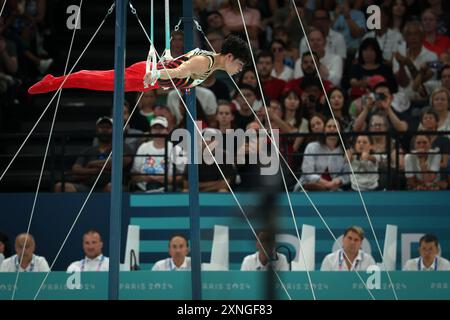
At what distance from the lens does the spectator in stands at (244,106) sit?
9.02 m

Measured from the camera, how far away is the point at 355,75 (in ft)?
31.2

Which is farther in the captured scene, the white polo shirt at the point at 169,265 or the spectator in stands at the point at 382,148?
the spectator in stands at the point at 382,148

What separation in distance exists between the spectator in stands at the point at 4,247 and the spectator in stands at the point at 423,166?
Answer: 3.32m

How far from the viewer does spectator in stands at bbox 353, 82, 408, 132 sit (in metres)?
8.99

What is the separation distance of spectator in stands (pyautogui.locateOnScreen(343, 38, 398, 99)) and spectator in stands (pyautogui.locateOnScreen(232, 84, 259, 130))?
3.02ft

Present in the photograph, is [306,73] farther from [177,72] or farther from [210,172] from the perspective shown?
[177,72]

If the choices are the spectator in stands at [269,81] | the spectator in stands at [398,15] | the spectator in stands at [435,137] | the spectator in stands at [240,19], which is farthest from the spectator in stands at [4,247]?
the spectator in stands at [398,15]

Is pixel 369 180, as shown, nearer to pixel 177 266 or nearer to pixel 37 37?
pixel 177 266

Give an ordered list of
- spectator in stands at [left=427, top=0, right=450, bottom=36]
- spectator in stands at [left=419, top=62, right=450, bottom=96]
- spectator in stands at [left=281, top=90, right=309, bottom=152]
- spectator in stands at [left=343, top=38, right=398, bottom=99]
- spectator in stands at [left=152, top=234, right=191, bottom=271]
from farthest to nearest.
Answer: spectator in stands at [left=427, top=0, right=450, bottom=36] → spectator in stands at [left=343, top=38, right=398, bottom=99] → spectator in stands at [left=419, top=62, right=450, bottom=96] → spectator in stands at [left=281, top=90, right=309, bottom=152] → spectator in stands at [left=152, top=234, right=191, bottom=271]

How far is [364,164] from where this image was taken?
8.63 m

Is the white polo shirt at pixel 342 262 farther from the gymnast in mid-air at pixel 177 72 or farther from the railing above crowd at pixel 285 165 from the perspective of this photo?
the gymnast in mid-air at pixel 177 72

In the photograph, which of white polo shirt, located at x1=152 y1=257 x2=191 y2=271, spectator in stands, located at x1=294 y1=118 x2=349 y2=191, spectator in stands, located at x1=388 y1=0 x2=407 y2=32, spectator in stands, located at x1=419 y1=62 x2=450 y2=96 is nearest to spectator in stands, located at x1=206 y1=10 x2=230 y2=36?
spectator in stands, located at x1=388 y1=0 x2=407 y2=32

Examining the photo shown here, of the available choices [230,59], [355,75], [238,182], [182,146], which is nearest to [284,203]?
[238,182]

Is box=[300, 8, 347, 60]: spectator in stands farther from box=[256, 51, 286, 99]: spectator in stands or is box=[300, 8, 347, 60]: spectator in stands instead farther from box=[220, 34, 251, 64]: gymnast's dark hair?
box=[220, 34, 251, 64]: gymnast's dark hair
